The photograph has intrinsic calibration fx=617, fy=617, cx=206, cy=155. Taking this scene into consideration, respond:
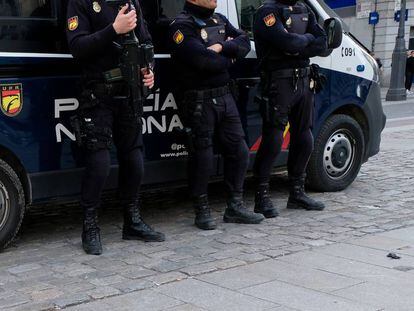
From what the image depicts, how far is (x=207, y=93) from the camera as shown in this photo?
4.98 m

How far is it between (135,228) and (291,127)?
1849 millimetres

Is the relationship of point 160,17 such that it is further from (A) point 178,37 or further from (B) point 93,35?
(B) point 93,35

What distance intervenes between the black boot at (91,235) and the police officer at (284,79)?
5.47ft

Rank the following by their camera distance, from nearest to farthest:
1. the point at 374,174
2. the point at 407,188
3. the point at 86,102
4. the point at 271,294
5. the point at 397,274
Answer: the point at 271,294 → the point at 397,274 → the point at 86,102 → the point at 407,188 → the point at 374,174

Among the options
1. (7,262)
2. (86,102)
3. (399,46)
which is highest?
(399,46)

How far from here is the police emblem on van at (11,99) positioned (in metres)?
4.29

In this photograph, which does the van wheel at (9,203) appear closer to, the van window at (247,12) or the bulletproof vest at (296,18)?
the van window at (247,12)

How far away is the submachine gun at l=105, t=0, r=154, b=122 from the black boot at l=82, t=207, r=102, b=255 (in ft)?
2.86

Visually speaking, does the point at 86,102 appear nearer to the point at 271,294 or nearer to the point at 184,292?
the point at 184,292

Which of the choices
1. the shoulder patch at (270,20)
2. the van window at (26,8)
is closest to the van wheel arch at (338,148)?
the shoulder patch at (270,20)

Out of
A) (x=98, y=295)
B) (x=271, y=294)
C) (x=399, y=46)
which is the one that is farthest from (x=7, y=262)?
(x=399, y=46)

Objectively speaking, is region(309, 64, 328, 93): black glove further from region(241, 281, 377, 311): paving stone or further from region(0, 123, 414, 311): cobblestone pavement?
region(241, 281, 377, 311): paving stone

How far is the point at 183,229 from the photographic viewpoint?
17.3 ft

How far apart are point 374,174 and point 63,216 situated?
155 inches
